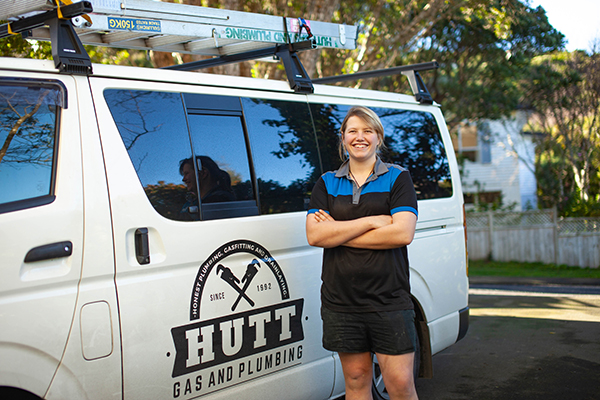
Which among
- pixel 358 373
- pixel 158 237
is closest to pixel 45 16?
pixel 158 237

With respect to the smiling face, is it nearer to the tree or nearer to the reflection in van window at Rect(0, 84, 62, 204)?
the reflection in van window at Rect(0, 84, 62, 204)

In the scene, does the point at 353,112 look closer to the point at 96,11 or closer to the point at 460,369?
the point at 96,11

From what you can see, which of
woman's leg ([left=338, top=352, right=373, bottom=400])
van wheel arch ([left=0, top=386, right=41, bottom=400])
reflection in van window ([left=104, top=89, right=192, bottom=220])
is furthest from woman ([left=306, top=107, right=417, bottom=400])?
van wheel arch ([left=0, top=386, right=41, bottom=400])

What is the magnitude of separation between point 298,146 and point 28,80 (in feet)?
5.48

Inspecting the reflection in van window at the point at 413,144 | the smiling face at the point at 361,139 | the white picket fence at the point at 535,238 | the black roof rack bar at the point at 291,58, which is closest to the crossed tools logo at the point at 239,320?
the smiling face at the point at 361,139

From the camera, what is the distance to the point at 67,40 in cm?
269

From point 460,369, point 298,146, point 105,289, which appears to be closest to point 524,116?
point 460,369

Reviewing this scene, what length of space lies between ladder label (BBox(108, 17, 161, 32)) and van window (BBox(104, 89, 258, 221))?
46 centimetres

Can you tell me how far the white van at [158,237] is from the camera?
2.38 m

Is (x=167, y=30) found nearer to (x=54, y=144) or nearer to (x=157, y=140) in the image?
(x=157, y=140)

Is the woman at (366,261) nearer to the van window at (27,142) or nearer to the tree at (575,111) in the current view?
the van window at (27,142)

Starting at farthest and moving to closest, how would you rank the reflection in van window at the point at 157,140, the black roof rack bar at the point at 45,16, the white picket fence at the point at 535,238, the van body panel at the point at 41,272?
the white picket fence at the point at 535,238, the reflection in van window at the point at 157,140, the black roof rack bar at the point at 45,16, the van body panel at the point at 41,272

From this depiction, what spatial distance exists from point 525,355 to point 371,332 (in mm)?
3528

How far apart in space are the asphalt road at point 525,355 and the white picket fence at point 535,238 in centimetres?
528
